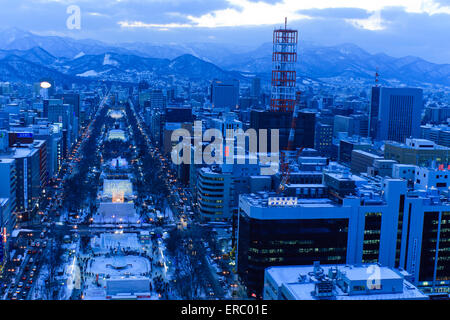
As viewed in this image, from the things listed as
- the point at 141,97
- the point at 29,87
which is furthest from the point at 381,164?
the point at 29,87

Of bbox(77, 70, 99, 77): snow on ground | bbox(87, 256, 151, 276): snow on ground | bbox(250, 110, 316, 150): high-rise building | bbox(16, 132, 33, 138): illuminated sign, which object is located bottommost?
bbox(87, 256, 151, 276): snow on ground

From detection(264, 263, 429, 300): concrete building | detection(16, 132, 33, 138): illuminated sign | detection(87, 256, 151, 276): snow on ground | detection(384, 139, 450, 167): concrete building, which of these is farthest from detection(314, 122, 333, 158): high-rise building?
detection(264, 263, 429, 300): concrete building

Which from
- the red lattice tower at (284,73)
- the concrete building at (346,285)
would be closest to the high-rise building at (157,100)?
the red lattice tower at (284,73)

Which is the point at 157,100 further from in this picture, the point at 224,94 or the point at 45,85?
the point at 45,85

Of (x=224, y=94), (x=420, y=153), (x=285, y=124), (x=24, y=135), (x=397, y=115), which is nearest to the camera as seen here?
(x=24, y=135)

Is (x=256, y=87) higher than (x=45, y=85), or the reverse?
(x=256, y=87)

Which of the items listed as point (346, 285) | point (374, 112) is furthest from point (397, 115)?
point (346, 285)

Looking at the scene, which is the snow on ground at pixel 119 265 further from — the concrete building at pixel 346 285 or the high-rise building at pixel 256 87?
the high-rise building at pixel 256 87

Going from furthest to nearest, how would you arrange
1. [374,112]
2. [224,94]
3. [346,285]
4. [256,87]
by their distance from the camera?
[256,87] → [224,94] → [374,112] → [346,285]

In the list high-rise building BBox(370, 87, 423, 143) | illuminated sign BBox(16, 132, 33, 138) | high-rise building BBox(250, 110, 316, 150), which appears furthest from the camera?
high-rise building BBox(370, 87, 423, 143)

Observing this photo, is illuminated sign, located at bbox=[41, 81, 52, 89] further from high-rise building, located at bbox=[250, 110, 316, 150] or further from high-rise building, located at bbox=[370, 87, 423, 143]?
high-rise building, located at bbox=[250, 110, 316, 150]
